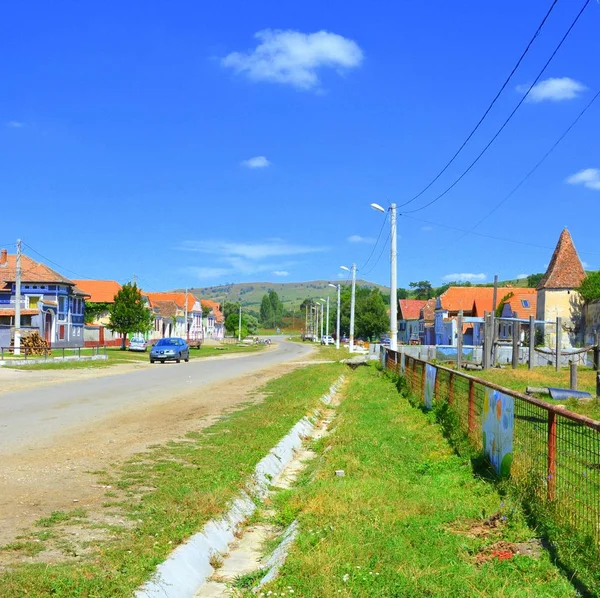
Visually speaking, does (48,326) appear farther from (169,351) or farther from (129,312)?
(169,351)

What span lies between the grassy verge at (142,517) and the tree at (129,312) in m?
55.8

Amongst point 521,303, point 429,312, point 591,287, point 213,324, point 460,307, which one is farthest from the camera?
point 213,324

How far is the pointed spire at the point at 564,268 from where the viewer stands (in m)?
51.2

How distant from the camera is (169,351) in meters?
45.2

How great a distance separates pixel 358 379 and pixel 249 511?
21794 mm

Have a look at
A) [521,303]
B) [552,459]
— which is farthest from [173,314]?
[552,459]

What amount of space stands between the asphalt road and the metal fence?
268 inches

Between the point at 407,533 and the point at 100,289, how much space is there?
3458 inches

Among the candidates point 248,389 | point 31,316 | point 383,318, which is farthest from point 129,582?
point 383,318

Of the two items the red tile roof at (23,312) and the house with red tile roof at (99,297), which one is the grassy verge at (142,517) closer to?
the red tile roof at (23,312)

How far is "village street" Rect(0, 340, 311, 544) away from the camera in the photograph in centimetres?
775

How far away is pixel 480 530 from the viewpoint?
654cm

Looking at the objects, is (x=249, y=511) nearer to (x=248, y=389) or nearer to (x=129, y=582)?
(x=129, y=582)

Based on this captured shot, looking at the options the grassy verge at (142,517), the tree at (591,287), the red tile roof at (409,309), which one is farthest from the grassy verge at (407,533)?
the red tile roof at (409,309)
